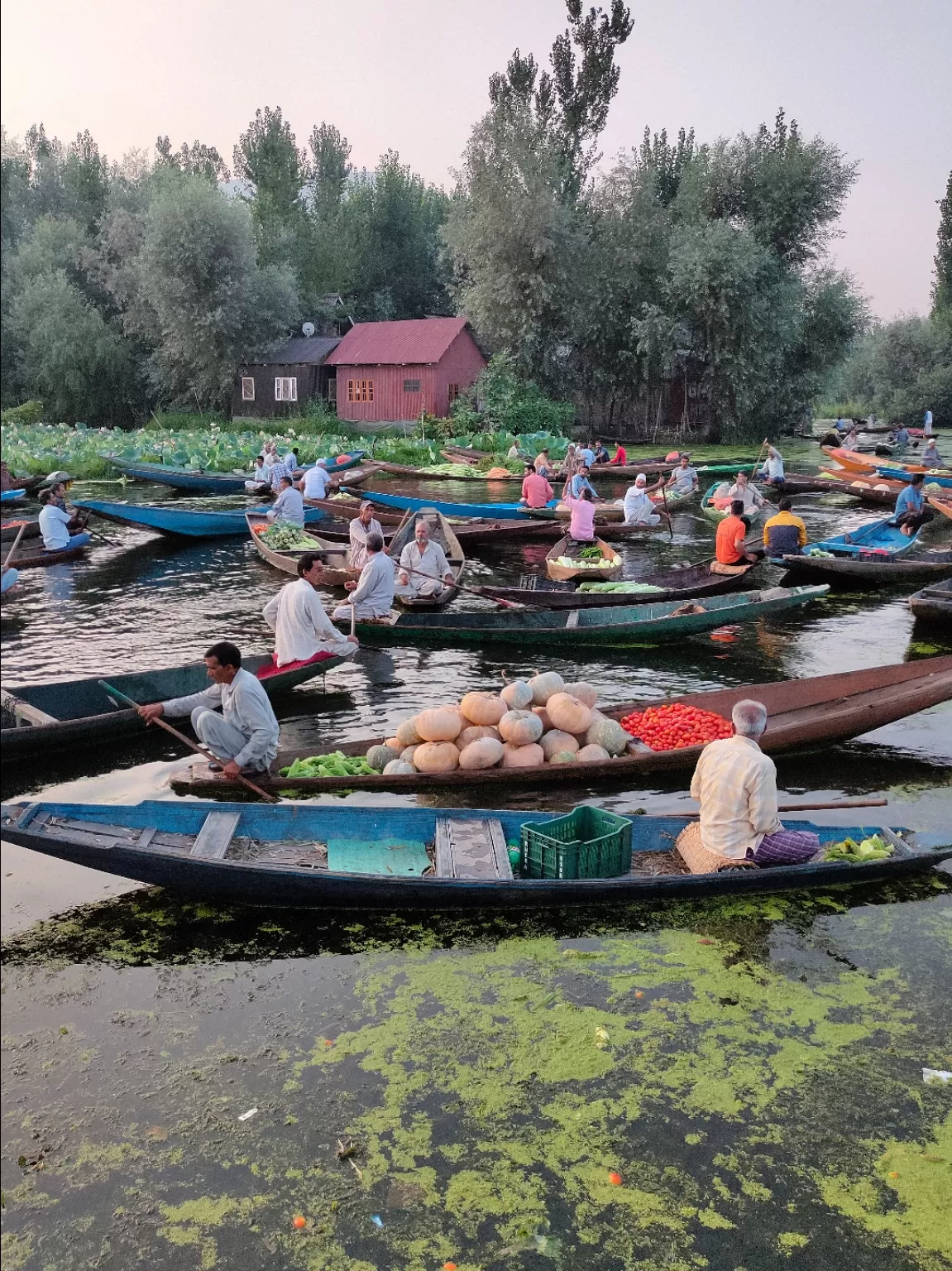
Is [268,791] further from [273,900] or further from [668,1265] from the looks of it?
[668,1265]

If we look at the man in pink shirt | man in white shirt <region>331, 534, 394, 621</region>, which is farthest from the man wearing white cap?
man in white shirt <region>331, 534, 394, 621</region>

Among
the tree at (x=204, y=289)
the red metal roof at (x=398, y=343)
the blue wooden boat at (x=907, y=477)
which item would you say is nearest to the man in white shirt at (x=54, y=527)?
the blue wooden boat at (x=907, y=477)

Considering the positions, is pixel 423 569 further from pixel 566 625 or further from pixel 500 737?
pixel 500 737

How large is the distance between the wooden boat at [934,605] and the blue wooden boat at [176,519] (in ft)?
35.2

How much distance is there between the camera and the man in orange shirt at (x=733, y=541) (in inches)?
559

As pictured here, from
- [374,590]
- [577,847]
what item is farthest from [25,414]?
[577,847]

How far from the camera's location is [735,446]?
40.5 meters

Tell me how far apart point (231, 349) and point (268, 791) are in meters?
37.9

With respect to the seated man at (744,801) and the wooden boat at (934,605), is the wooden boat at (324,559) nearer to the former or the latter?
the wooden boat at (934,605)

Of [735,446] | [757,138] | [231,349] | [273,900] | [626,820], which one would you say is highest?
[757,138]

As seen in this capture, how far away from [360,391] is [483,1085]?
37.7 m

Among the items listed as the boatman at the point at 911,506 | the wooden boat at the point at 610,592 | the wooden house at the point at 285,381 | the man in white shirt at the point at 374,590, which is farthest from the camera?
the wooden house at the point at 285,381

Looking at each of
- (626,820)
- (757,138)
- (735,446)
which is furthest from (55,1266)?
(757,138)

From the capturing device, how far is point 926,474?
26656 millimetres
